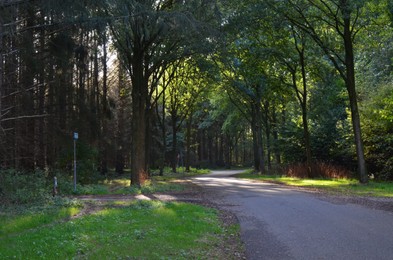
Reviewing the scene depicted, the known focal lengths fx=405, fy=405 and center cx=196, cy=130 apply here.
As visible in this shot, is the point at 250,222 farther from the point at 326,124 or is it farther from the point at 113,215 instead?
the point at 326,124

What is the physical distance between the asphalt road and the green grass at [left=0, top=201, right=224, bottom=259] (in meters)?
0.99

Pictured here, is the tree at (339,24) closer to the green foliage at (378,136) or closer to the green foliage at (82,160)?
the green foliage at (378,136)

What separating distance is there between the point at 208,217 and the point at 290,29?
1862 centimetres

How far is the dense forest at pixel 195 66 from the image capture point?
15984 mm

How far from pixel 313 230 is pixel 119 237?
14.6 ft

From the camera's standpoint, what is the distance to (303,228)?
9.66m

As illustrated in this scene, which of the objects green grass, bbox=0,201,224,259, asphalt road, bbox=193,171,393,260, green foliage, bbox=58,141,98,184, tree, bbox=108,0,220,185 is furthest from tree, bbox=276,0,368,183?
green foliage, bbox=58,141,98,184

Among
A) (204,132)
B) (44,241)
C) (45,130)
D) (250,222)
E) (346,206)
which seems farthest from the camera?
(204,132)

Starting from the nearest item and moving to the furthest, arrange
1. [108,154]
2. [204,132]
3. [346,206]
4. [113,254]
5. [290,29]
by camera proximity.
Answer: [113,254] < [346,206] < [290,29] < [108,154] < [204,132]

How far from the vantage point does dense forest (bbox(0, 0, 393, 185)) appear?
16.0 metres

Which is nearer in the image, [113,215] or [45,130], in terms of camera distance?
[113,215]

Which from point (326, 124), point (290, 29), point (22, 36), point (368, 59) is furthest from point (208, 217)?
point (368, 59)

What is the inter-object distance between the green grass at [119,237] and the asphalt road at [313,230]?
985mm

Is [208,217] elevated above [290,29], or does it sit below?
below
